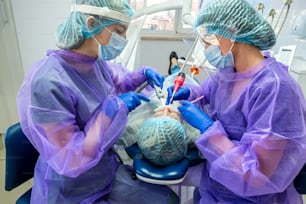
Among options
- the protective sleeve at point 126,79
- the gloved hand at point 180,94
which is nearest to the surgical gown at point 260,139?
the gloved hand at point 180,94

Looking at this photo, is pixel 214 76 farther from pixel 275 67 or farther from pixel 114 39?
pixel 114 39

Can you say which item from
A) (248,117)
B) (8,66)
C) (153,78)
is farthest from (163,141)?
(8,66)

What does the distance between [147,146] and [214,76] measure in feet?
1.54

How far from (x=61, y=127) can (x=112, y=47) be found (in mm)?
373

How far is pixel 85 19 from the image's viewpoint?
0.94 meters

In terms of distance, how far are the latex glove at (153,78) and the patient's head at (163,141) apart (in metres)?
0.40

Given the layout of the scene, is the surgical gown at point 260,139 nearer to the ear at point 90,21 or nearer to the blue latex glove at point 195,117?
the blue latex glove at point 195,117

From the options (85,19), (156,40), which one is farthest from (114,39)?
(156,40)

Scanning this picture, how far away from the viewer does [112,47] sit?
3.39ft

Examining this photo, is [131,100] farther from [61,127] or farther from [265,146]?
[265,146]

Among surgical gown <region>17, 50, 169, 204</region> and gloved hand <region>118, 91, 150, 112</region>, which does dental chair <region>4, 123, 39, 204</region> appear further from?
gloved hand <region>118, 91, 150, 112</region>

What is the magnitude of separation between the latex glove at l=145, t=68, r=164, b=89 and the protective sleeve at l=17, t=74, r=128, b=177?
432 mm

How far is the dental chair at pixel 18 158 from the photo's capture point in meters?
1.02

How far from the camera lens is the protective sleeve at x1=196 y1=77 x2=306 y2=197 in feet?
2.66
